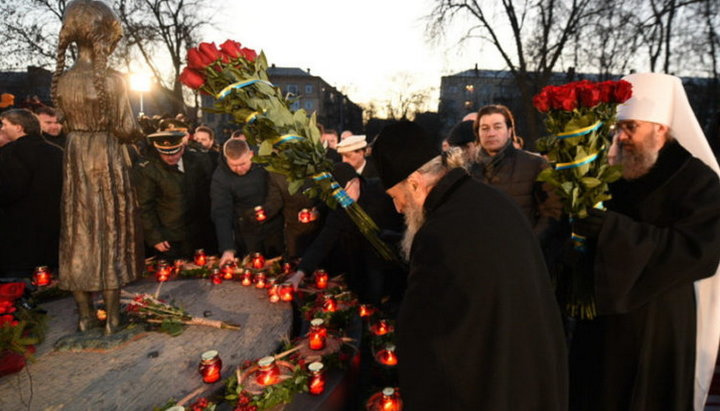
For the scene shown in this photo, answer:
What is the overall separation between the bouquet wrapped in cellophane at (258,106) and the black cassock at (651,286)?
176cm

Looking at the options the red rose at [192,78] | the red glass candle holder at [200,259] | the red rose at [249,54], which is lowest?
the red glass candle holder at [200,259]

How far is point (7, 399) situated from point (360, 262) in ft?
9.84

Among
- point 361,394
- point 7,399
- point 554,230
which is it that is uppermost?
point 554,230

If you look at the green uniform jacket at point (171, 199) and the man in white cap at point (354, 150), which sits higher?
the man in white cap at point (354, 150)

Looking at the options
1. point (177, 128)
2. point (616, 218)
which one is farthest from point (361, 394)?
point (177, 128)

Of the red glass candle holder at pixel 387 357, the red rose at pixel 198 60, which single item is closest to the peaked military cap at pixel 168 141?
the red rose at pixel 198 60

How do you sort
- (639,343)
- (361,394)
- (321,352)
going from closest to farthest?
1. (639,343)
2. (321,352)
3. (361,394)

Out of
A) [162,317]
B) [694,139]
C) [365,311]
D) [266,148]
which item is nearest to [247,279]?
[162,317]

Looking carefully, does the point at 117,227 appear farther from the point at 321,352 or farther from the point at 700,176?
the point at 700,176

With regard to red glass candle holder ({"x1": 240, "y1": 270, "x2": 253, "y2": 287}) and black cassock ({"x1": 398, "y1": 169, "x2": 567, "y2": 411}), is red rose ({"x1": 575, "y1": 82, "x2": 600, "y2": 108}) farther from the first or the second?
red glass candle holder ({"x1": 240, "y1": 270, "x2": 253, "y2": 287})

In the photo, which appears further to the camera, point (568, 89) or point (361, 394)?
point (361, 394)

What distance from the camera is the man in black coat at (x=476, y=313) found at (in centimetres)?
170

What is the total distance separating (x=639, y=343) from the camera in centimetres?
260

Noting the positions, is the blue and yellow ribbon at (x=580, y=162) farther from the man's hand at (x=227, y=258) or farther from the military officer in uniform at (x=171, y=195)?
the military officer in uniform at (x=171, y=195)
